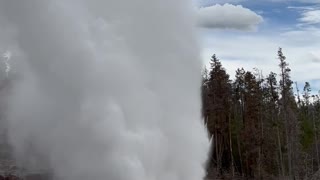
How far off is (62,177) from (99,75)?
7.04ft

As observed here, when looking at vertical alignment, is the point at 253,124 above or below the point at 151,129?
A: above

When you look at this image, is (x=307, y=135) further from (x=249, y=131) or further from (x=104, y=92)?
(x=104, y=92)

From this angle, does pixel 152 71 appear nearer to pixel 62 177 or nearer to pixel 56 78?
pixel 56 78

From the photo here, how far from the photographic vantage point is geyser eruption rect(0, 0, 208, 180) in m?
9.64

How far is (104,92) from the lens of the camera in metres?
10.1

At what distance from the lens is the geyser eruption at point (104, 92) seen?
9.64 meters

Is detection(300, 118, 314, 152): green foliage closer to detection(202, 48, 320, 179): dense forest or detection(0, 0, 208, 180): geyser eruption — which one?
detection(202, 48, 320, 179): dense forest

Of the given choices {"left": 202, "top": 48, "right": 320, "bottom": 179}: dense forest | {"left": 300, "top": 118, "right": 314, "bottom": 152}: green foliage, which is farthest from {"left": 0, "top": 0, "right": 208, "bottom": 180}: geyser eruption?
{"left": 300, "top": 118, "right": 314, "bottom": 152}: green foliage

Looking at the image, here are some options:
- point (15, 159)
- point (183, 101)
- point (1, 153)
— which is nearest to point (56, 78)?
point (183, 101)

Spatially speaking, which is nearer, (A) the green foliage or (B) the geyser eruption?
(B) the geyser eruption

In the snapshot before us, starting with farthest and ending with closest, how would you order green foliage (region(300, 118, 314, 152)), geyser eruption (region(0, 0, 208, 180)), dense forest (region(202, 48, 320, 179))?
1. green foliage (region(300, 118, 314, 152))
2. dense forest (region(202, 48, 320, 179))
3. geyser eruption (region(0, 0, 208, 180))

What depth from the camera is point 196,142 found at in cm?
1191

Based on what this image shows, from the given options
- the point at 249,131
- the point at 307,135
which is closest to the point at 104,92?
the point at 249,131

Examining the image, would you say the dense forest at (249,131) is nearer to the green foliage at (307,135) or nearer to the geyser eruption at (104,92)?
the green foliage at (307,135)
